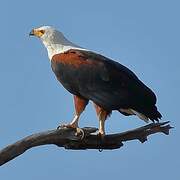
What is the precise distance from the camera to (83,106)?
1055cm

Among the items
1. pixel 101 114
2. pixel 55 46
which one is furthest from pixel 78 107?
pixel 55 46

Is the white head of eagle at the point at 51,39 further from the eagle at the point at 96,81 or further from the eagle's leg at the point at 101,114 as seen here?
the eagle's leg at the point at 101,114

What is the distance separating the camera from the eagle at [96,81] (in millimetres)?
10375

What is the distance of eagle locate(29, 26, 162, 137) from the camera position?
10.4m

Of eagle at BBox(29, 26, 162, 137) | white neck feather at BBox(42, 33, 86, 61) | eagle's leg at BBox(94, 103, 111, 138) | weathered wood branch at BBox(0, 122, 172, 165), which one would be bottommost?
weathered wood branch at BBox(0, 122, 172, 165)

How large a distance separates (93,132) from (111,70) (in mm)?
1200

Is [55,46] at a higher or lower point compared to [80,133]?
higher

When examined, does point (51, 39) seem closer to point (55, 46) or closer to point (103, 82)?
point (55, 46)

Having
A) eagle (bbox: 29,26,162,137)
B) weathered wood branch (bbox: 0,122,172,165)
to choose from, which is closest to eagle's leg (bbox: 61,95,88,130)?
eagle (bbox: 29,26,162,137)

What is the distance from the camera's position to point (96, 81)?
35.1ft

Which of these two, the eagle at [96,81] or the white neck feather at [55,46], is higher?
the white neck feather at [55,46]

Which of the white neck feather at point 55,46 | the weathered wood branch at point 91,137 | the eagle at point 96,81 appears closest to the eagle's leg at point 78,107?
the eagle at point 96,81

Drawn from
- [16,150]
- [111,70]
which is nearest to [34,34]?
[111,70]

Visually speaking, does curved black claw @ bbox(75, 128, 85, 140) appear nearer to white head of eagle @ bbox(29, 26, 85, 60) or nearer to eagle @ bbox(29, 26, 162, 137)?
eagle @ bbox(29, 26, 162, 137)
